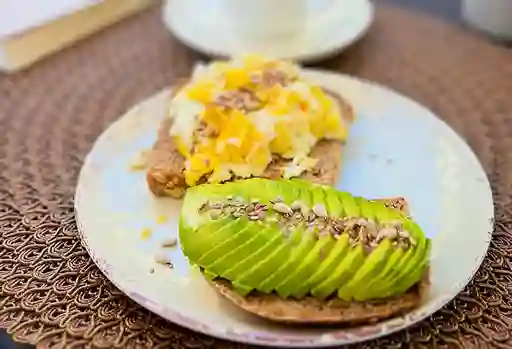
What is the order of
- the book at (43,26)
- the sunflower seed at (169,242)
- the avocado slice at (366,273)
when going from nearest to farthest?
the avocado slice at (366,273) < the sunflower seed at (169,242) < the book at (43,26)

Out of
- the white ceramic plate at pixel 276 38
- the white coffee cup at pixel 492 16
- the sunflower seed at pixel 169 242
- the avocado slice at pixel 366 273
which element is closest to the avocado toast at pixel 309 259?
the avocado slice at pixel 366 273

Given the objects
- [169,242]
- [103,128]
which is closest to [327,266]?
[169,242]

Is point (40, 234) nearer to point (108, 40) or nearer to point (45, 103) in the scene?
point (45, 103)

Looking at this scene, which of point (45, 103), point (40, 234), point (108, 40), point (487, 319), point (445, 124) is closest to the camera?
point (487, 319)

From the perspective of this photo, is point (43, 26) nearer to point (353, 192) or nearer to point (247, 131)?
point (247, 131)

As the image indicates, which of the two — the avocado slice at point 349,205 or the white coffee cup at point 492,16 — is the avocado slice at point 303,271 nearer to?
the avocado slice at point 349,205

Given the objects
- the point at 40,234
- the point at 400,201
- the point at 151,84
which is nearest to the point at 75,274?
the point at 40,234

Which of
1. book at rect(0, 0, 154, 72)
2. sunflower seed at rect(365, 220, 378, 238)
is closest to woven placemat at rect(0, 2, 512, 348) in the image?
book at rect(0, 0, 154, 72)
